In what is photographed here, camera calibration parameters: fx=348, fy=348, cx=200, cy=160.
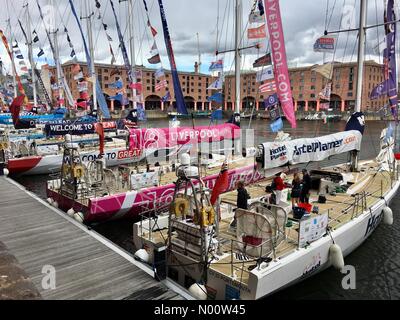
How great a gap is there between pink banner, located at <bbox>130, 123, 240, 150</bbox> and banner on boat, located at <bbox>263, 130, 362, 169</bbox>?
23.9 feet

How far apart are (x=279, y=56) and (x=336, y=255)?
7.85 m

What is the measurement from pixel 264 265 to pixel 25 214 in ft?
36.4

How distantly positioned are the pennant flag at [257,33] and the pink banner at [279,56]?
2660mm

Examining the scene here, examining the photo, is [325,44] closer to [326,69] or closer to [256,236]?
[326,69]

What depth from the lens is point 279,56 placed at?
13836 millimetres

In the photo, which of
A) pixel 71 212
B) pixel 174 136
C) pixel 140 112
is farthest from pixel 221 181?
pixel 140 112

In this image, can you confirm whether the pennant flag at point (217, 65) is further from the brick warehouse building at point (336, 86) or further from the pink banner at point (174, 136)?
the brick warehouse building at point (336, 86)

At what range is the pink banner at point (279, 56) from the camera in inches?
536

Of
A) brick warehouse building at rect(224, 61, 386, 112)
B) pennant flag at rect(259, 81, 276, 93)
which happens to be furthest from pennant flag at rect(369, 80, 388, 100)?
brick warehouse building at rect(224, 61, 386, 112)

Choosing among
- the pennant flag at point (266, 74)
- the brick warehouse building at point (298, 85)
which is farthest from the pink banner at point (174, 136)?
the brick warehouse building at point (298, 85)
